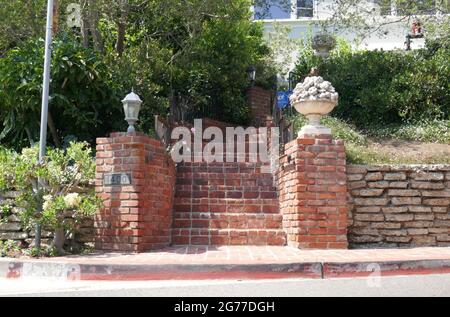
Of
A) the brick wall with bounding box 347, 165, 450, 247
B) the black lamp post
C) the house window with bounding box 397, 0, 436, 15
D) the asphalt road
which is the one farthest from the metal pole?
the black lamp post

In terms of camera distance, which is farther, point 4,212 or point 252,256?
point 4,212

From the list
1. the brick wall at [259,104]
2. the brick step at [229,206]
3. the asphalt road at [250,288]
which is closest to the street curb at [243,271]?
the asphalt road at [250,288]

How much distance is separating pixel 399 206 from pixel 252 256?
241cm

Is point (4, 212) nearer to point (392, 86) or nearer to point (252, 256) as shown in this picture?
point (252, 256)

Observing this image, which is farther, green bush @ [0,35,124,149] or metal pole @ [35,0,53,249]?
green bush @ [0,35,124,149]

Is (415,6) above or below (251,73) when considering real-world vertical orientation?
above

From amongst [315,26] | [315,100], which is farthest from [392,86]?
[315,100]

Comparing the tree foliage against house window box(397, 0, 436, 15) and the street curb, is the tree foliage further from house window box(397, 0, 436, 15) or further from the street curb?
the street curb

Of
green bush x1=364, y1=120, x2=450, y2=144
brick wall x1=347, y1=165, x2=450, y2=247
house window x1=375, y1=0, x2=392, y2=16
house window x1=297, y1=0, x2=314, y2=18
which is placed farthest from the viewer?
house window x1=297, y1=0, x2=314, y2=18

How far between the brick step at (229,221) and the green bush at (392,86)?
17.7ft

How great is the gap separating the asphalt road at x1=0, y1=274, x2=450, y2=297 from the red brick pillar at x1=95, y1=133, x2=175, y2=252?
51.6 inches

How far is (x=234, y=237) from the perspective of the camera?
6922 mm

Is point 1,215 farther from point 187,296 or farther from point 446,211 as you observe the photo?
point 446,211

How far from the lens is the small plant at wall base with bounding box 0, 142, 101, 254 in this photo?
585cm
